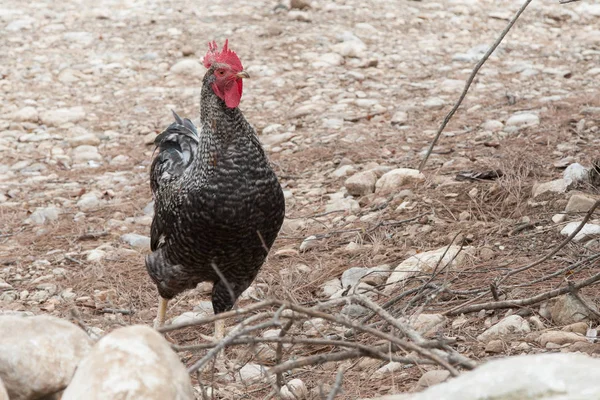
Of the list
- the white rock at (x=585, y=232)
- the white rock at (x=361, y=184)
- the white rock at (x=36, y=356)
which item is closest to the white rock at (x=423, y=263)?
the white rock at (x=585, y=232)

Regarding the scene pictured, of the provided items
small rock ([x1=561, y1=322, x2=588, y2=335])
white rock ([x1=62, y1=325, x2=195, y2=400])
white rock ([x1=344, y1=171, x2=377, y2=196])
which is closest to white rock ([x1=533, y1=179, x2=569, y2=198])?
white rock ([x1=344, y1=171, x2=377, y2=196])

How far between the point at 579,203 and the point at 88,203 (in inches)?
180

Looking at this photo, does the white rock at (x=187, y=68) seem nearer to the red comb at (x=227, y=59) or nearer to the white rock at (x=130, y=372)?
the red comb at (x=227, y=59)

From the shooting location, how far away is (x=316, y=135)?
892 cm

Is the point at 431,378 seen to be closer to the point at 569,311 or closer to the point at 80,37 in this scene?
the point at 569,311

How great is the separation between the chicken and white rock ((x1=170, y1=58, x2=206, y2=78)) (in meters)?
6.05

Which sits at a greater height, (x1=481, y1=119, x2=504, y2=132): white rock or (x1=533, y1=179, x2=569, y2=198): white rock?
(x1=533, y1=179, x2=569, y2=198): white rock

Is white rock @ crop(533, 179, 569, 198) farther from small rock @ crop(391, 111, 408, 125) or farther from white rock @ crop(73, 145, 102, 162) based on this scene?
white rock @ crop(73, 145, 102, 162)

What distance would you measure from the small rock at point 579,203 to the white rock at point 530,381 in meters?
3.30

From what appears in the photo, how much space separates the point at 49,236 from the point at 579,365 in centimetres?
583

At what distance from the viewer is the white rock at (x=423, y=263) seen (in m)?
5.02

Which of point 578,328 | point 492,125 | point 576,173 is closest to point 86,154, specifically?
point 492,125

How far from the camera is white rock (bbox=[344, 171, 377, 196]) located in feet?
23.1

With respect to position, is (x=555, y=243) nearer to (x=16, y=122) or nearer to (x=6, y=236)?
(x=6, y=236)
